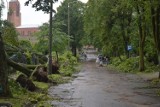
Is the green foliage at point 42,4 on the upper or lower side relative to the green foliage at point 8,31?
upper

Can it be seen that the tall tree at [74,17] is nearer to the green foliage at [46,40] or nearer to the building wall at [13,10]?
the building wall at [13,10]

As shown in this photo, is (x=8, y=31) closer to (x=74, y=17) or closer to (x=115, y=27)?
(x=115, y=27)

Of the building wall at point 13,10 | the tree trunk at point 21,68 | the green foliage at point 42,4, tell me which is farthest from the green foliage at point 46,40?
the green foliage at point 42,4

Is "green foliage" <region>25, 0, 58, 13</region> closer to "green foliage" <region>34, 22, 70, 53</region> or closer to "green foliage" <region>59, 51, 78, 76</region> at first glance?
"green foliage" <region>59, 51, 78, 76</region>

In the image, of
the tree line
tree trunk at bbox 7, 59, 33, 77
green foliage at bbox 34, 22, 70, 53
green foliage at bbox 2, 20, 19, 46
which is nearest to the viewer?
tree trunk at bbox 7, 59, 33, 77

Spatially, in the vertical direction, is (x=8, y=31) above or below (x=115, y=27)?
below

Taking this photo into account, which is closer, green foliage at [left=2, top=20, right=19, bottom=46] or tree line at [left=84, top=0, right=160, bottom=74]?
green foliage at [left=2, top=20, right=19, bottom=46]

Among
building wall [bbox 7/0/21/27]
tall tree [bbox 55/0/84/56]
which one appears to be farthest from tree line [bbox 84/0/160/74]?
tall tree [bbox 55/0/84/56]

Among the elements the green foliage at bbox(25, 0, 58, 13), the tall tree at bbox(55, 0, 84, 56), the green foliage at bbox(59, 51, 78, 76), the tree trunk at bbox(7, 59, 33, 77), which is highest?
the tall tree at bbox(55, 0, 84, 56)

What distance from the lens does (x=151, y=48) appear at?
44.7 meters

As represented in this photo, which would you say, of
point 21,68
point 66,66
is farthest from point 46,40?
point 21,68

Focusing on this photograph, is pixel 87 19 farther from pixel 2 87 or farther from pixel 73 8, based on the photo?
pixel 2 87

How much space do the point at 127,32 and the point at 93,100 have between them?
38.4 metres

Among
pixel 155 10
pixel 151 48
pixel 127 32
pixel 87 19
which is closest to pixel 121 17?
pixel 127 32
